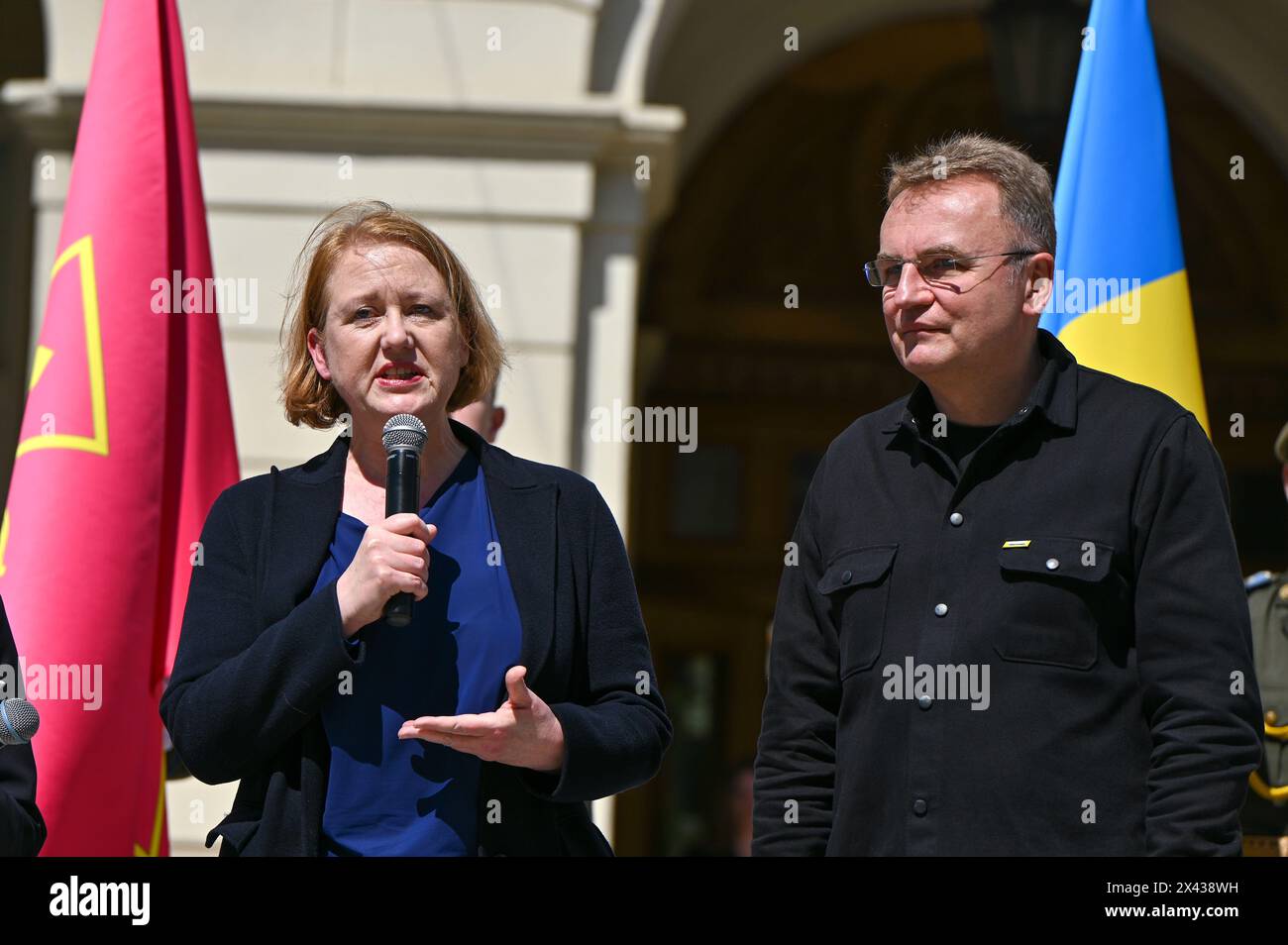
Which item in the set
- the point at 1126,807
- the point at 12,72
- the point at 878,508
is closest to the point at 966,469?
the point at 878,508

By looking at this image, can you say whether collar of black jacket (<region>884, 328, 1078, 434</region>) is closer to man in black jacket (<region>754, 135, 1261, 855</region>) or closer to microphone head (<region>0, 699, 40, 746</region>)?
man in black jacket (<region>754, 135, 1261, 855</region>)

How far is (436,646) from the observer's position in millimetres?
2494

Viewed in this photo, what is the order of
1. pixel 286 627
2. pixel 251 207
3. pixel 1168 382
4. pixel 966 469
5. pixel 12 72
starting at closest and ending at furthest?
pixel 286 627 < pixel 966 469 < pixel 1168 382 < pixel 251 207 < pixel 12 72

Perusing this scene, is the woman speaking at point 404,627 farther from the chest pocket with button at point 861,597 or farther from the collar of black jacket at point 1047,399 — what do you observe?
the collar of black jacket at point 1047,399

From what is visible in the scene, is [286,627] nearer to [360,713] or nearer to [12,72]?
[360,713]

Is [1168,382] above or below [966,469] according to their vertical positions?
above

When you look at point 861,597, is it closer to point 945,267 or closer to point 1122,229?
point 945,267

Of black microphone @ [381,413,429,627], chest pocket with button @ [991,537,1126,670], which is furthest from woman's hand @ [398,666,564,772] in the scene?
chest pocket with button @ [991,537,1126,670]

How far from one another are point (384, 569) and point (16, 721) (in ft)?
1.73

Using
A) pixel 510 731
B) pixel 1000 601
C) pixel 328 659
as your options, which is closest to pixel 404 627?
pixel 328 659

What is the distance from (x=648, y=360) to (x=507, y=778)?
5.72 m

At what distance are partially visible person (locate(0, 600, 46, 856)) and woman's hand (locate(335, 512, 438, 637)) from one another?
1.89 ft

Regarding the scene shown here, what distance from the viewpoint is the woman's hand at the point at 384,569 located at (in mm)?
2328

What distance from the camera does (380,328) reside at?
260 cm
